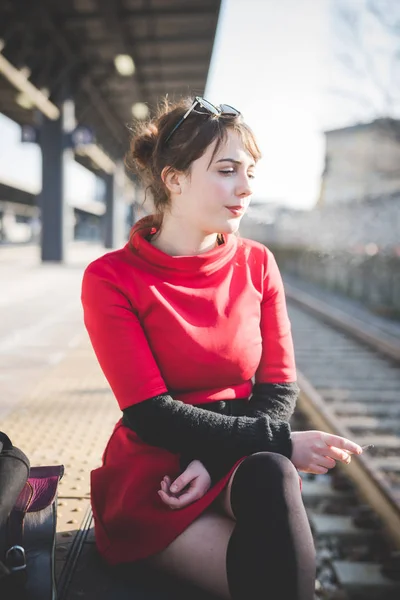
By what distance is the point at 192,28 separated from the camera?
38.4 ft

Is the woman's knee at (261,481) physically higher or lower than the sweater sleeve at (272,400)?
lower

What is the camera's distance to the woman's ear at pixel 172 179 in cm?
168

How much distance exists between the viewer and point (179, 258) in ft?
5.41

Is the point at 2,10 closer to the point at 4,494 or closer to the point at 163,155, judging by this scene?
the point at 163,155

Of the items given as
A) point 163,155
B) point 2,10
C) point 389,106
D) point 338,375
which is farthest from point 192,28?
point 163,155

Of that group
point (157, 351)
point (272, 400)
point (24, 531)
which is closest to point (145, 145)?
point (157, 351)

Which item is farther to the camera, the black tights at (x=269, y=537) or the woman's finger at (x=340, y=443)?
the woman's finger at (x=340, y=443)

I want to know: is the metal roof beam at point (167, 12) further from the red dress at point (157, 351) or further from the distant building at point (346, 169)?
the distant building at point (346, 169)

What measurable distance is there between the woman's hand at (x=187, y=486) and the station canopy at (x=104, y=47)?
8.12 m

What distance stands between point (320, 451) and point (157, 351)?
0.55 meters

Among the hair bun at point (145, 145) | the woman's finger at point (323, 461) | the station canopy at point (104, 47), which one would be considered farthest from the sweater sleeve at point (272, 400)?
the station canopy at point (104, 47)

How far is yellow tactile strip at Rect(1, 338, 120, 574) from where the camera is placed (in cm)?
197

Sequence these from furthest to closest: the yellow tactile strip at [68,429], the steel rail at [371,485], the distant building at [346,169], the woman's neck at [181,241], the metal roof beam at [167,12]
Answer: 1. the distant building at [346,169]
2. the metal roof beam at [167,12]
3. the steel rail at [371,485]
4. the yellow tactile strip at [68,429]
5. the woman's neck at [181,241]

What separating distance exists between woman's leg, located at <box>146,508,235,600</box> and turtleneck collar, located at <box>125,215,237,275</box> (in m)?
0.72
